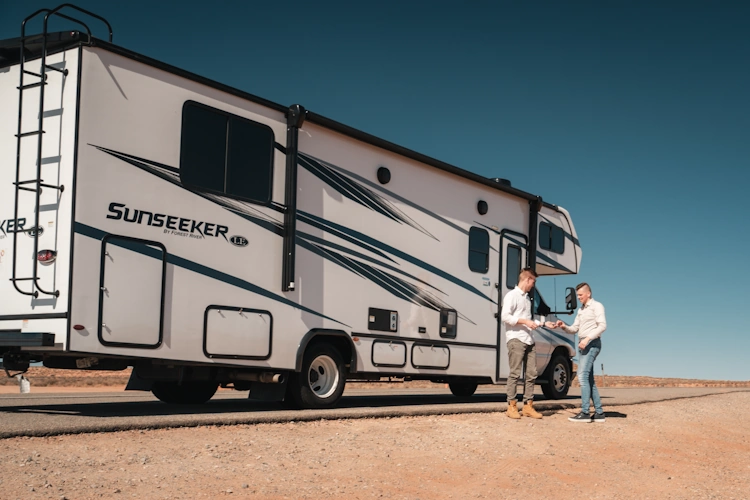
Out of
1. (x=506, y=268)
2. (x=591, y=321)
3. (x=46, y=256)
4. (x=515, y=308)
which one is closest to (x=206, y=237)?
(x=46, y=256)

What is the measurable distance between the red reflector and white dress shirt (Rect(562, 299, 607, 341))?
6.40 m

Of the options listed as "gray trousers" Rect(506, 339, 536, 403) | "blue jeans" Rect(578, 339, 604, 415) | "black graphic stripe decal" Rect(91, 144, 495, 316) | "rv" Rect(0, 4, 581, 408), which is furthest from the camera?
"blue jeans" Rect(578, 339, 604, 415)

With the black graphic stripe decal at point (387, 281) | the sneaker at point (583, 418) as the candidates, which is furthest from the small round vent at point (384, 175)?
the sneaker at point (583, 418)

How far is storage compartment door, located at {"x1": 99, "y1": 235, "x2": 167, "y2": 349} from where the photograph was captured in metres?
8.04

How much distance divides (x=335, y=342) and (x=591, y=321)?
3.30 metres

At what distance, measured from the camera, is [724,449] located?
31.8 ft

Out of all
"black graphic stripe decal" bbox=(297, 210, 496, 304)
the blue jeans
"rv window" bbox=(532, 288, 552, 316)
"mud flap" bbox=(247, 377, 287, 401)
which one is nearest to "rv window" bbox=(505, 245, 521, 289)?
"black graphic stripe decal" bbox=(297, 210, 496, 304)

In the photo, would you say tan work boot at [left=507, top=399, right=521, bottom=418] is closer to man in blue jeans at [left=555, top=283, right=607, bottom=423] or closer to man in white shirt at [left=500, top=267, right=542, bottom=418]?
man in white shirt at [left=500, top=267, right=542, bottom=418]

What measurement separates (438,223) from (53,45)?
19.9 feet

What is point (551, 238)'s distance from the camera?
14930 mm

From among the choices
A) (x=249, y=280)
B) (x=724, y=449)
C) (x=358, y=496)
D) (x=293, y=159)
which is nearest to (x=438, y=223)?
(x=293, y=159)

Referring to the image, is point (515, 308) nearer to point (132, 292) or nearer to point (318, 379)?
point (318, 379)

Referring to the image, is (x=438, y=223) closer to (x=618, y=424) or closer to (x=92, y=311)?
(x=618, y=424)

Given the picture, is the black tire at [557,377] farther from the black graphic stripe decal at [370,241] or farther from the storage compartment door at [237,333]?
the storage compartment door at [237,333]
